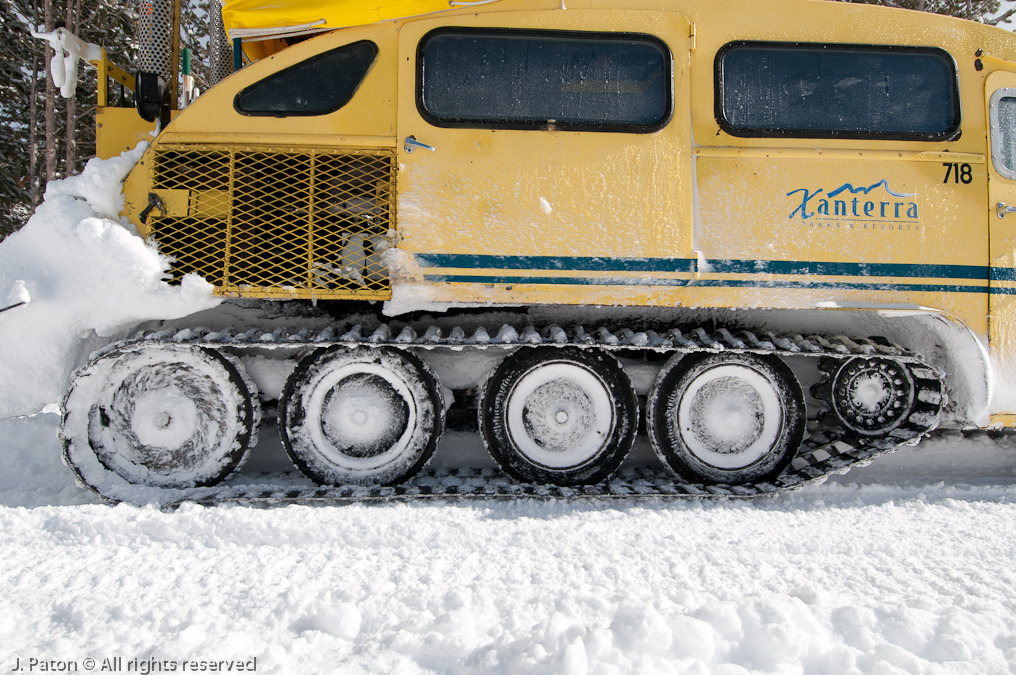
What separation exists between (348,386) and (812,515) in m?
2.91

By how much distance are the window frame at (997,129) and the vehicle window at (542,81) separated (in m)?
2.07

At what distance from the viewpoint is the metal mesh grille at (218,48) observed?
4.15m

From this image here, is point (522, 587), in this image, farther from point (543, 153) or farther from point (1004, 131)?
point (1004, 131)

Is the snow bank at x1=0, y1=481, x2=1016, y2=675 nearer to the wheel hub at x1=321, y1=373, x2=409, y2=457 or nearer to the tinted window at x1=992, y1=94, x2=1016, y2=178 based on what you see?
the wheel hub at x1=321, y1=373, x2=409, y2=457

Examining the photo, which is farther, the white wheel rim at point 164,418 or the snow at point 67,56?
the snow at point 67,56

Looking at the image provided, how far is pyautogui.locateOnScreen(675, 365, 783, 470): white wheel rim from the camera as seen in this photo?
11.3 ft

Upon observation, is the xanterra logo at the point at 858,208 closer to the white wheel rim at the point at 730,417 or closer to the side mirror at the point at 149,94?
the white wheel rim at the point at 730,417

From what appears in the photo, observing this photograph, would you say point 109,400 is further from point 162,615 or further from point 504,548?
point 504,548

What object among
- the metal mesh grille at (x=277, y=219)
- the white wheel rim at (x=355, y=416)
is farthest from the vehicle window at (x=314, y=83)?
the white wheel rim at (x=355, y=416)

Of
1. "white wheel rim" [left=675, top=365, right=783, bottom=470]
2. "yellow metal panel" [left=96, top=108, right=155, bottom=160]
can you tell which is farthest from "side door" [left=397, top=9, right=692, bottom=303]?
"yellow metal panel" [left=96, top=108, right=155, bottom=160]

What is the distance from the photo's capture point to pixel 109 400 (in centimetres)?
325

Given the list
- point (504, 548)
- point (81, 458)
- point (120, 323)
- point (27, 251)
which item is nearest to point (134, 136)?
point (27, 251)

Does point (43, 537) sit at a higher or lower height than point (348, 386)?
lower

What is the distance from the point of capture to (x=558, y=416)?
3.42 m
